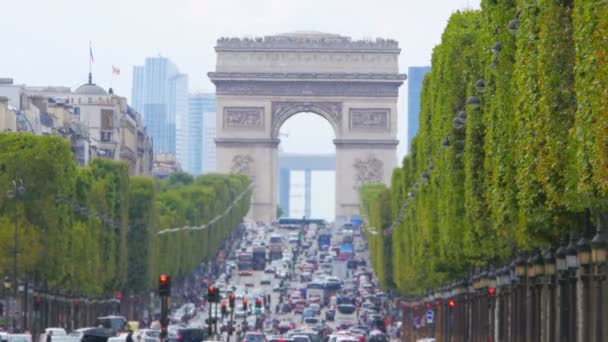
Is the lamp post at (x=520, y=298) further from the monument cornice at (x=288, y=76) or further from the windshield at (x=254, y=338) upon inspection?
the monument cornice at (x=288, y=76)

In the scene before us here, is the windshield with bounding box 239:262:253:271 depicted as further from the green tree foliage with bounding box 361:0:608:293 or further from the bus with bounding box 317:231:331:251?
the green tree foliage with bounding box 361:0:608:293

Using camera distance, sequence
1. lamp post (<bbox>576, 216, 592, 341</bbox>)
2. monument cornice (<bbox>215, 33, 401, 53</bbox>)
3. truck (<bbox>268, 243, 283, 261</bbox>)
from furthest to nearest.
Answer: monument cornice (<bbox>215, 33, 401, 53</bbox>) → truck (<bbox>268, 243, 283, 261</bbox>) → lamp post (<bbox>576, 216, 592, 341</bbox>)

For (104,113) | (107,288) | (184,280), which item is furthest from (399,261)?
(104,113)

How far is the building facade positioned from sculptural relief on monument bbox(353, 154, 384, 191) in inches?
710

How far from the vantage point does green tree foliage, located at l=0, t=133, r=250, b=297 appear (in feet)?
243

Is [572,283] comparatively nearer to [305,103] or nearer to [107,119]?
[107,119]

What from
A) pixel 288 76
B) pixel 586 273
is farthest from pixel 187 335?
pixel 288 76

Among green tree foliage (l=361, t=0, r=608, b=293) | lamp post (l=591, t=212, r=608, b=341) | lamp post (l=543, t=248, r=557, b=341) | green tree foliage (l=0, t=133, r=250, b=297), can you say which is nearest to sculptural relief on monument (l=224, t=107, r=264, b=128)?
green tree foliage (l=0, t=133, r=250, b=297)

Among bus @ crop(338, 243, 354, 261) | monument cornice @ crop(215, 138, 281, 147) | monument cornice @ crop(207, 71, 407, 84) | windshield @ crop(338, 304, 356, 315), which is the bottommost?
windshield @ crop(338, 304, 356, 315)

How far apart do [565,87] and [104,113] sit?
112 m

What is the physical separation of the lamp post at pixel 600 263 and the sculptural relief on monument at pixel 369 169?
150 m

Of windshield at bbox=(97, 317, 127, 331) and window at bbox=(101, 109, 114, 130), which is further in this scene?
window at bbox=(101, 109, 114, 130)

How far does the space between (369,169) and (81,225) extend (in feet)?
337

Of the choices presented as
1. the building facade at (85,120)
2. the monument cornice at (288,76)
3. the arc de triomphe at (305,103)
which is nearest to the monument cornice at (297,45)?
the arc de triomphe at (305,103)
